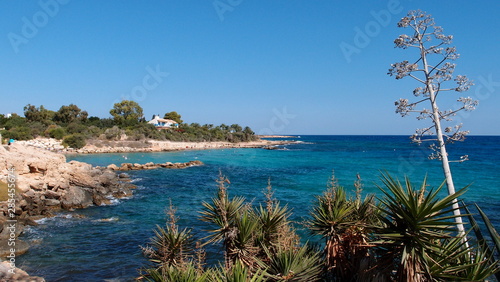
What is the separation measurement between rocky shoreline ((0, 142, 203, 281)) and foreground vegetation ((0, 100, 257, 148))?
41.1 metres

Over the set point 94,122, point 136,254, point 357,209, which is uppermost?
point 94,122

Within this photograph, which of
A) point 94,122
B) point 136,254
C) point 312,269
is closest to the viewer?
point 312,269

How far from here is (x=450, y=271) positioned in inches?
189

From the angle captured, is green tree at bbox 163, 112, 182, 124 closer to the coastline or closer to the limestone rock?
the coastline

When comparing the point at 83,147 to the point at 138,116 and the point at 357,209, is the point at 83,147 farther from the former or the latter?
the point at 357,209

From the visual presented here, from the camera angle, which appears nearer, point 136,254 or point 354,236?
point 354,236

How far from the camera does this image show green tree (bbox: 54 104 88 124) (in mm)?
84931

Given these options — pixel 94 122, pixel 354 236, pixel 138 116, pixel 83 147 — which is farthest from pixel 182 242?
pixel 138 116

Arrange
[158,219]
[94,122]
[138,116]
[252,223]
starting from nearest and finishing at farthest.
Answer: [252,223] < [158,219] < [94,122] < [138,116]

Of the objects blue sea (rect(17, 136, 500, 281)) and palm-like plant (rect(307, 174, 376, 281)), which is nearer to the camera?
palm-like plant (rect(307, 174, 376, 281))

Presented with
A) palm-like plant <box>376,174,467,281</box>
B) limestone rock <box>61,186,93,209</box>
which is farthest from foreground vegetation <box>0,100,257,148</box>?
palm-like plant <box>376,174,467,281</box>

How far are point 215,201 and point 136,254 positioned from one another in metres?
6.95

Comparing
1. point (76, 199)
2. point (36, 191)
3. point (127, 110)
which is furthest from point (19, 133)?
point (76, 199)

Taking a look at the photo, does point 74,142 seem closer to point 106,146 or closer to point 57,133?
point 106,146
